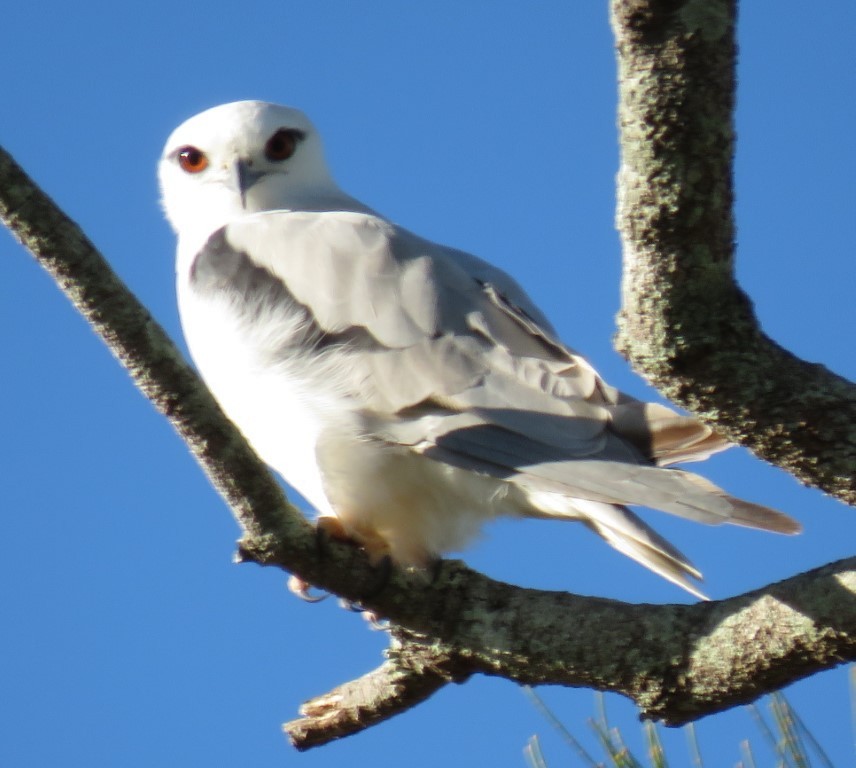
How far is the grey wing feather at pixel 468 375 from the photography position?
138 inches

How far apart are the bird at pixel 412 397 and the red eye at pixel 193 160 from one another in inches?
39.9

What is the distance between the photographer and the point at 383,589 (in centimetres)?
327

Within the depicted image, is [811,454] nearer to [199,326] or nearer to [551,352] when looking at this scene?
[551,352]

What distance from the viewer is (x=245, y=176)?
5270mm

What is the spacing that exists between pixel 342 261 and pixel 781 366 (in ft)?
5.73

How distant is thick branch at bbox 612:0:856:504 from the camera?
2.08 m

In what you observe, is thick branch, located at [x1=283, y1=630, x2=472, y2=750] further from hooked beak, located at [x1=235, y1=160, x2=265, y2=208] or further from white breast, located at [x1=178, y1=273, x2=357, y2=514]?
hooked beak, located at [x1=235, y1=160, x2=265, y2=208]

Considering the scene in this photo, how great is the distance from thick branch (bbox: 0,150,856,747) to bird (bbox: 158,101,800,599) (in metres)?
0.22

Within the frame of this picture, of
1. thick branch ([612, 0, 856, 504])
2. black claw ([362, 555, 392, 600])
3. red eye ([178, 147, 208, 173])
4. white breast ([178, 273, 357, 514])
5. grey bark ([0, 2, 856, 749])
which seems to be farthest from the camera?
red eye ([178, 147, 208, 173])

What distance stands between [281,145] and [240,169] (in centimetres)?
30

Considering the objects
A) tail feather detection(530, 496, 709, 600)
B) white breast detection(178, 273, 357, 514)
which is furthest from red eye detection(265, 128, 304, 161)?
tail feather detection(530, 496, 709, 600)

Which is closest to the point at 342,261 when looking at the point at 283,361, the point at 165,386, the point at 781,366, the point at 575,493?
the point at 283,361

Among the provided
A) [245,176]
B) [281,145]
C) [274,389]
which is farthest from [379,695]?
[281,145]

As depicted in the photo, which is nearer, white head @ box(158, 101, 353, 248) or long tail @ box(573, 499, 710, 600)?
long tail @ box(573, 499, 710, 600)
